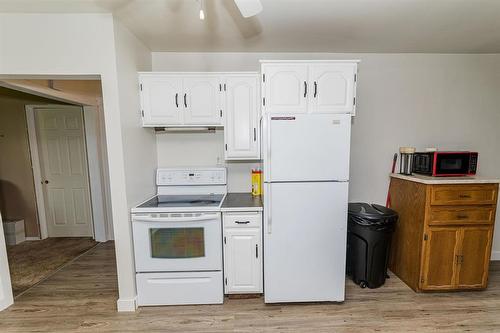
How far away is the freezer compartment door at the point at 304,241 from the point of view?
2.00 metres

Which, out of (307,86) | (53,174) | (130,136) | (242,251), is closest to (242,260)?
(242,251)

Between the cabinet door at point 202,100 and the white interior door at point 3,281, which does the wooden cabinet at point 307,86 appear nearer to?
the cabinet door at point 202,100

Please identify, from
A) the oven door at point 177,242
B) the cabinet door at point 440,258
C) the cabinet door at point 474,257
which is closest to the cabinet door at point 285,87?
the oven door at point 177,242

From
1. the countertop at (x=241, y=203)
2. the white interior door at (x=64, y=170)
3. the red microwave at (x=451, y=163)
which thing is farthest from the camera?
the white interior door at (x=64, y=170)

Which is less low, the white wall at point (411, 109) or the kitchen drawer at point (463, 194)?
the white wall at point (411, 109)

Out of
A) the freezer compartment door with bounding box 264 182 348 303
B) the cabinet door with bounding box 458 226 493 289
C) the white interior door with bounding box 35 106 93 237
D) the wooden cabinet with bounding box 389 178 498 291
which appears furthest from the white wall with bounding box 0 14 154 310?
the cabinet door with bounding box 458 226 493 289

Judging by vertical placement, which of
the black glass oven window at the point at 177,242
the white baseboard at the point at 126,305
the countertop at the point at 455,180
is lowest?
the white baseboard at the point at 126,305

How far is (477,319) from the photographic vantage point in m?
1.96

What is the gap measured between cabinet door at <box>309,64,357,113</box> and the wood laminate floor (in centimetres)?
185

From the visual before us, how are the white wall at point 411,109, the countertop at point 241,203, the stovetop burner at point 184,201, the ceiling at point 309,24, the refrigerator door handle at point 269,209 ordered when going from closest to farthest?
the ceiling at point 309,24 → the refrigerator door handle at point 269,209 → the countertop at point 241,203 → the stovetop burner at point 184,201 → the white wall at point 411,109

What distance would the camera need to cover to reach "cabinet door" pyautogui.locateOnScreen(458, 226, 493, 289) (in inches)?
87.5

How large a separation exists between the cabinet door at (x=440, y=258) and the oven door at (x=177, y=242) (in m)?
2.04

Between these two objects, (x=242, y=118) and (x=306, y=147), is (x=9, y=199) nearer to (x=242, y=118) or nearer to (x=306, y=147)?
(x=242, y=118)

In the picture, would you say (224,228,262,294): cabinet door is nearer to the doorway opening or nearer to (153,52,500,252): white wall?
(153,52,500,252): white wall
